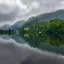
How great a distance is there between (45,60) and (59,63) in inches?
62.4

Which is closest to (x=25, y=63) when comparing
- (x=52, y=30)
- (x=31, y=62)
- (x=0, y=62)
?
(x=31, y=62)

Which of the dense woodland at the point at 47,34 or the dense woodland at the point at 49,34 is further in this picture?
the dense woodland at the point at 49,34

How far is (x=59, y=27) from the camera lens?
104 m

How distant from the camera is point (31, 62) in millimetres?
18344

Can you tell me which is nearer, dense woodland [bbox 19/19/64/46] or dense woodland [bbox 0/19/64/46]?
dense woodland [bbox 0/19/64/46]

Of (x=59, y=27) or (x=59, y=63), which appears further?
(x=59, y=27)

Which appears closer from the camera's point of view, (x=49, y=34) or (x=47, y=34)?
(x=49, y=34)

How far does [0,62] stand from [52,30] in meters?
87.0

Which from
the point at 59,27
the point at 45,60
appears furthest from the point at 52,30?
the point at 45,60

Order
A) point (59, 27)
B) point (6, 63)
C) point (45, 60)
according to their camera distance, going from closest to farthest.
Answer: point (6, 63)
point (45, 60)
point (59, 27)

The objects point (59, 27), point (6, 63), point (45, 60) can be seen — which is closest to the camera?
point (6, 63)

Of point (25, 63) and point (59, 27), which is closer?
point (25, 63)

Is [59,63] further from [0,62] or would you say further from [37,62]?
[0,62]

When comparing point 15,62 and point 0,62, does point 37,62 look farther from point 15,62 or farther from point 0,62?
point 0,62
